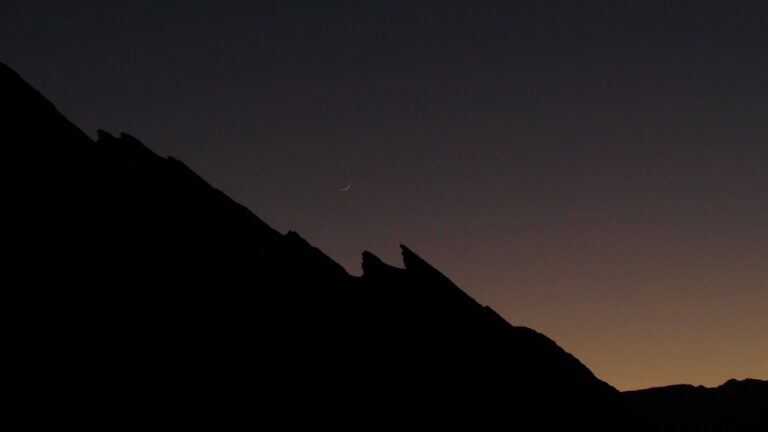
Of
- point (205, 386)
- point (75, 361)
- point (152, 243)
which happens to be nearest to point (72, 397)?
point (75, 361)

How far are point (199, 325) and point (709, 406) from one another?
15107 centimetres

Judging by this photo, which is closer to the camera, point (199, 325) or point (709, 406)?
point (199, 325)

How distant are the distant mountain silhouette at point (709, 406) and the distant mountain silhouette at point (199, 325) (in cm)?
11486

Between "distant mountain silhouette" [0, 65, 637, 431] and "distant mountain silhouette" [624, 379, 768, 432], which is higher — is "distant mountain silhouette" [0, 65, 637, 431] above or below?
below

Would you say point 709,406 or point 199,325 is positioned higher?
point 709,406

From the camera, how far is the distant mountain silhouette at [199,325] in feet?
72.6

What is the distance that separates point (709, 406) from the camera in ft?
487

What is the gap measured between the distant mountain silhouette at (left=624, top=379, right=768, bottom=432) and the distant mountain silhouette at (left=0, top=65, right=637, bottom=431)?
377 feet

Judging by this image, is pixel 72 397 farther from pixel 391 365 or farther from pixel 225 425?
pixel 391 365

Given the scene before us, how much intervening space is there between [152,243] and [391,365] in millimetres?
10687

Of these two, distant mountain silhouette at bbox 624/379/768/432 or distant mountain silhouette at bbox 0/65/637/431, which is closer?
distant mountain silhouette at bbox 0/65/637/431

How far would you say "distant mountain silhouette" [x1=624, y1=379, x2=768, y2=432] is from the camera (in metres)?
137

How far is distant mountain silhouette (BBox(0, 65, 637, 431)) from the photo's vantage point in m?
22.1

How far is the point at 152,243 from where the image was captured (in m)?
26.1
